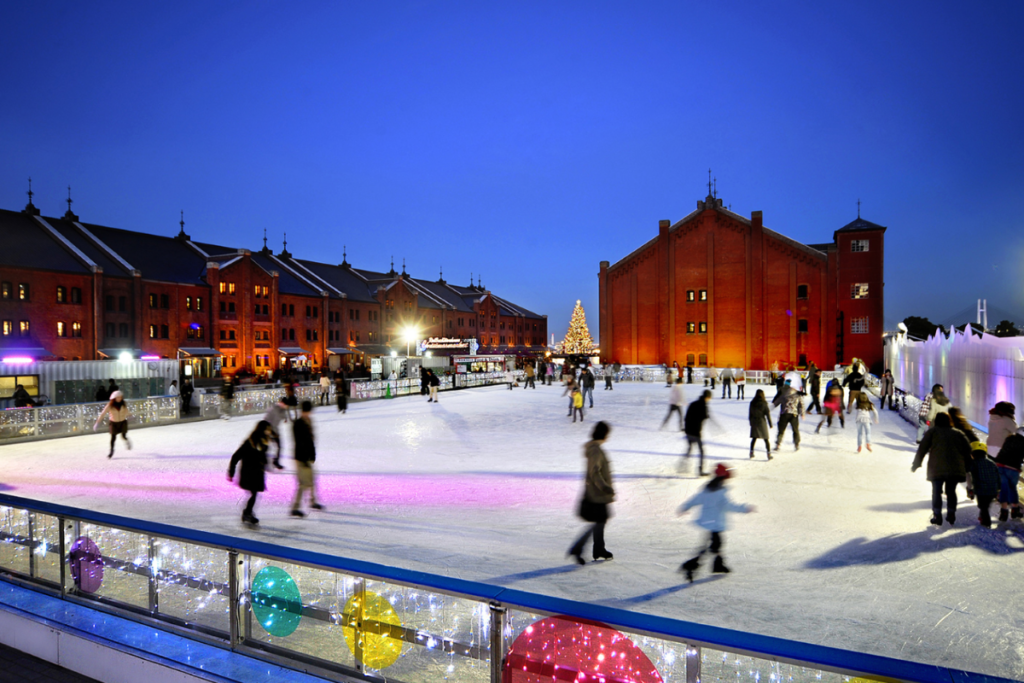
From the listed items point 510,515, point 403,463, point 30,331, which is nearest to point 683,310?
point 403,463

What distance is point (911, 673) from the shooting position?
1985 millimetres

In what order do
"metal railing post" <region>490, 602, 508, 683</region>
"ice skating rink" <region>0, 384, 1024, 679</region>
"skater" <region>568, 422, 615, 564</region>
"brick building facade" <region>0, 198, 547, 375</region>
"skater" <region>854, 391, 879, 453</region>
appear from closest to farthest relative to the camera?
"metal railing post" <region>490, 602, 508, 683</region> → "ice skating rink" <region>0, 384, 1024, 679</region> → "skater" <region>568, 422, 615, 564</region> → "skater" <region>854, 391, 879, 453</region> → "brick building facade" <region>0, 198, 547, 375</region>

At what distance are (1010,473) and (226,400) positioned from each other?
69.3 ft

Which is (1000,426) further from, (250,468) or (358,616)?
(250,468)

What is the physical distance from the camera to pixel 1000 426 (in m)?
7.93

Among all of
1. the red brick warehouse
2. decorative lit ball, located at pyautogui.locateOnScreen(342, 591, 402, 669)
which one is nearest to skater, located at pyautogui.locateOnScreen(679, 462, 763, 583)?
decorative lit ball, located at pyautogui.locateOnScreen(342, 591, 402, 669)

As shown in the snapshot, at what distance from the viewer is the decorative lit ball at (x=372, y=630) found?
3.05 metres

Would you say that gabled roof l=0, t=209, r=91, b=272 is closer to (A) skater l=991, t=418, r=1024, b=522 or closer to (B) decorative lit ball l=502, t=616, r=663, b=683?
(B) decorative lit ball l=502, t=616, r=663, b=683

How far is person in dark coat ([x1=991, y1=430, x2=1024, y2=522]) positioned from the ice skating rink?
0.33 metres

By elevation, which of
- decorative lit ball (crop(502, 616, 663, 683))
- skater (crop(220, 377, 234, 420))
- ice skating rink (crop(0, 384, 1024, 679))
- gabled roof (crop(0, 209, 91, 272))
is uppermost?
gabled roof (crop(0, 209, 91, 272))

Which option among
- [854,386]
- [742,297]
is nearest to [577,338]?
[742,297]

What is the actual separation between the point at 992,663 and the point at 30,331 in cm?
4259

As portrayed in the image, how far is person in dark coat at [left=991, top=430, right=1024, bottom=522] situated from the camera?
7.31 m

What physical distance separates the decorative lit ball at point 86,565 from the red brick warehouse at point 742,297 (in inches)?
1703
